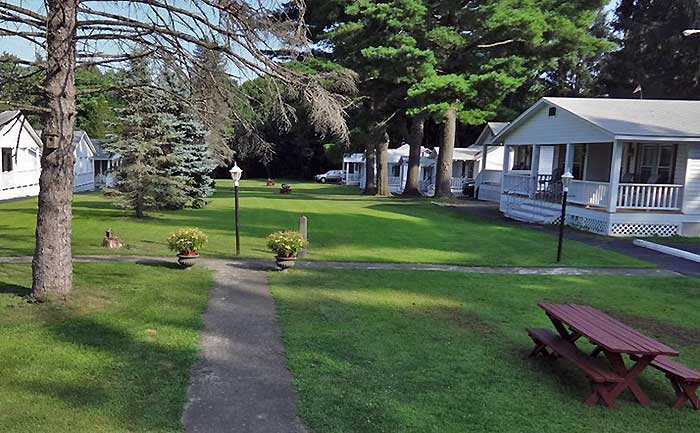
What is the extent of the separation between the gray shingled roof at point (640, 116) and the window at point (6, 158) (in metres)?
27.3

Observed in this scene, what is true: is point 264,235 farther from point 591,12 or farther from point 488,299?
point 591,12

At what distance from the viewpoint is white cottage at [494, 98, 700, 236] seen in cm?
1778

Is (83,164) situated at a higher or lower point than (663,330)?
higher

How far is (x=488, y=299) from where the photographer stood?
902cm

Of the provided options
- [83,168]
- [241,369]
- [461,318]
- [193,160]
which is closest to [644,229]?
[461,318]

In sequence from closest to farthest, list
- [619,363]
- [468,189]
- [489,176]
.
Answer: [619,363] → [489,176] → [468,189]

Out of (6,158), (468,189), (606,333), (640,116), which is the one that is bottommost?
(468,189)

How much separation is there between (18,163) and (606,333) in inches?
1314

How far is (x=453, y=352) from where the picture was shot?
629cm

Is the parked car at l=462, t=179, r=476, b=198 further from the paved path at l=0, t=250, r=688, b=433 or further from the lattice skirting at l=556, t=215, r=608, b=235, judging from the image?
the paved path at l=0, t=250, r=688, b=433

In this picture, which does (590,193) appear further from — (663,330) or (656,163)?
(663,330)

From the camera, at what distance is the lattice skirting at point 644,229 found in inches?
696

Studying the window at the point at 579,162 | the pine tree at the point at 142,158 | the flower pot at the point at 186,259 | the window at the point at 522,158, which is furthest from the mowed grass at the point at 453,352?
the window at the point at 522,158

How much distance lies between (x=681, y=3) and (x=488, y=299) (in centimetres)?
4211
